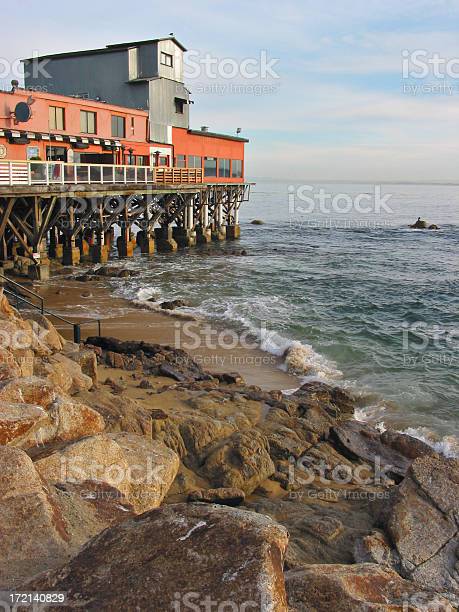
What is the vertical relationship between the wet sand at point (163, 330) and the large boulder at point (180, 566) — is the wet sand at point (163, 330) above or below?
below

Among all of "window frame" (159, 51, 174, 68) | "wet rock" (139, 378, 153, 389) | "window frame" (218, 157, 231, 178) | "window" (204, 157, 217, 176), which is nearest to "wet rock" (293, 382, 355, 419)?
"wet rock" (139, 378, 153, 389)

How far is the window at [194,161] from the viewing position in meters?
36.5

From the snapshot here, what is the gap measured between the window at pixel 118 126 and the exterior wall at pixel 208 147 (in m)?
4.38

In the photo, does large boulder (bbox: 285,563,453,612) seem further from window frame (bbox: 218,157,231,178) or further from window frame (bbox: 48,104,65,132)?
window frame (bbox: 218,157,231,178)

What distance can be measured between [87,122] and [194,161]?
967 centimetres

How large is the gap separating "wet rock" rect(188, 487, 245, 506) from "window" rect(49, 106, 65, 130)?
2249cm

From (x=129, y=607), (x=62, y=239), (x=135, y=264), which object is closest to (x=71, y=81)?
(x=62, y=239)

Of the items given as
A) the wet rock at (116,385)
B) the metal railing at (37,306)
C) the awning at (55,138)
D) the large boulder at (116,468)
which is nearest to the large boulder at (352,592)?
the large boulder at (116,468)

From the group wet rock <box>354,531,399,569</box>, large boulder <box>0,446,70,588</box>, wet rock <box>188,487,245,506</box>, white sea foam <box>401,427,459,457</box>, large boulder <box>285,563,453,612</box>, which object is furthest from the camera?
white sea foam <box>401,427,459,457</box>

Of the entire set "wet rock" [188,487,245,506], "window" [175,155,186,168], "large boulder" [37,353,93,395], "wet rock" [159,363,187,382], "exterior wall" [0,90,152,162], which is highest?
"exterior wall" [0,90,152,162]

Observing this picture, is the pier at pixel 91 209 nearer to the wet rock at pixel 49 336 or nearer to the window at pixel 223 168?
the window at pixel 223 168

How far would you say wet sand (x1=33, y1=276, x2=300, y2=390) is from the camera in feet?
48.8

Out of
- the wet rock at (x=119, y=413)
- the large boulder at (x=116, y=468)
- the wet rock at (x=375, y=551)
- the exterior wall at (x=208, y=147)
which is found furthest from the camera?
the exterior wall at (x=208, y=147)

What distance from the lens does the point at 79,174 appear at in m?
24.1
